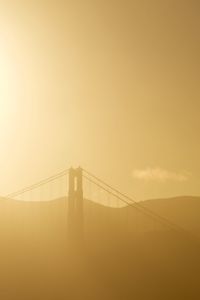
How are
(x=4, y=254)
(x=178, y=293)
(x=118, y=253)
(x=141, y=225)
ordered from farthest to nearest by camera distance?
(x=141, y=225) < (x=118, y=253) < (x=4, y=254) < (x=178, y=293)

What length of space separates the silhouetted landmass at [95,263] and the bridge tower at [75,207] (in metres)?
1.73

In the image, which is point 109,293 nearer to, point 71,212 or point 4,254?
point 71,212

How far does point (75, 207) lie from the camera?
265ft

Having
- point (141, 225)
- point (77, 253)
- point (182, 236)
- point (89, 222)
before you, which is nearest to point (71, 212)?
point (77, 253)

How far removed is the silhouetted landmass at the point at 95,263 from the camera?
78.3 meters

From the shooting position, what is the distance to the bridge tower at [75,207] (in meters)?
80.1

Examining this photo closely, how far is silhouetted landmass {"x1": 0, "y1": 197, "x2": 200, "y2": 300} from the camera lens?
7831cm

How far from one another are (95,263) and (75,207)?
1159cm

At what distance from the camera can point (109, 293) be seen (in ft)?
254

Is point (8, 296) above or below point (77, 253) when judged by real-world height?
below

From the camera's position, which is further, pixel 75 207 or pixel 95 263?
pixel 95 263

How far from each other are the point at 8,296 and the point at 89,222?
43865 mm

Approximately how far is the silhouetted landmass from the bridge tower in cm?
173

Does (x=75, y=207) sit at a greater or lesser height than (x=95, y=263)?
greater
